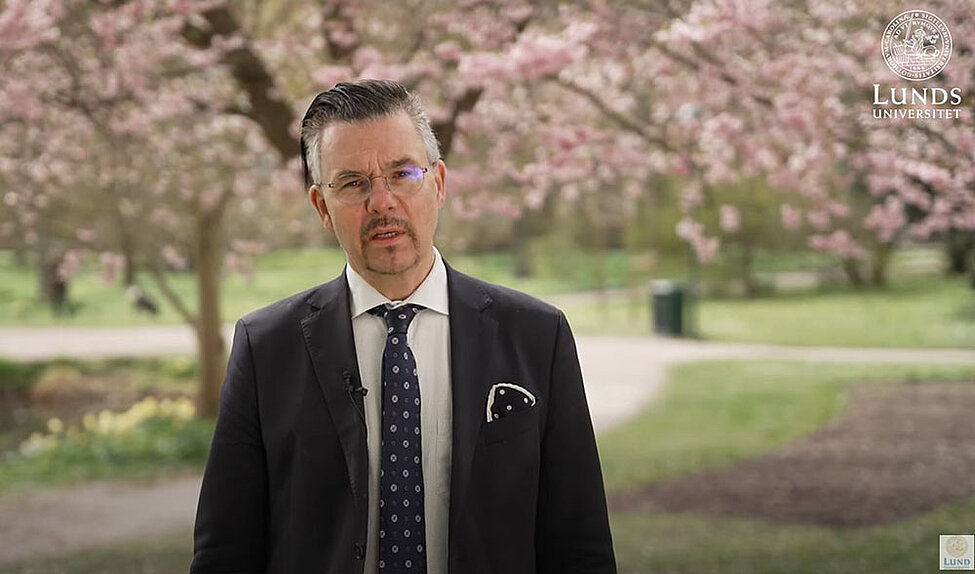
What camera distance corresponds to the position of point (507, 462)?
1.42 metres

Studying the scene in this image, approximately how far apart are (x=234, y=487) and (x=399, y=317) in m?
0.32

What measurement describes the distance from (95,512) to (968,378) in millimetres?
6155

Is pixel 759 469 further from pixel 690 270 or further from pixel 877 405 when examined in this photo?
pixel 690 270

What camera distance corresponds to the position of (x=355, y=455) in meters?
1.40

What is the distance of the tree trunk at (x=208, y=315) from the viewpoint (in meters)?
8.05

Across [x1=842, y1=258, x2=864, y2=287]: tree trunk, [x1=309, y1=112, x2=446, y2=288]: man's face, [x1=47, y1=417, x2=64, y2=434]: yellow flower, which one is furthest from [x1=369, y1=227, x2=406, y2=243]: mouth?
[x1=842, y1=258, x2=864, y2=287]: tree trunk

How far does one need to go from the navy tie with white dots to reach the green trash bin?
10.5m

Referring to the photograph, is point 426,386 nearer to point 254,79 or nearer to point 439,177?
point 439,177

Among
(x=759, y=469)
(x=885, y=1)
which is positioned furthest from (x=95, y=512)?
(x=885, y=1)

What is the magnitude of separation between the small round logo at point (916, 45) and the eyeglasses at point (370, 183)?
2807 mm

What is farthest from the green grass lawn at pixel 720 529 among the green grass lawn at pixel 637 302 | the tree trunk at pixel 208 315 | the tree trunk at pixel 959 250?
the tree trunk at pixel 208 315

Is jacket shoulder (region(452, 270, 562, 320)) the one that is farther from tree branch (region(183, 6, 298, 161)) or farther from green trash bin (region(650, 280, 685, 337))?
green trash bin (region(650, 280, 685, 337))

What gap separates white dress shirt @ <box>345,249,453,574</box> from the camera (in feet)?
4.74

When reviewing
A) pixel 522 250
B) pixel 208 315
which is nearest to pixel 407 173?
pixel 208 315
